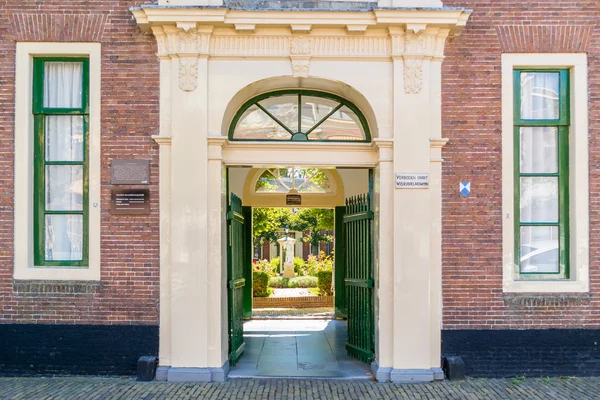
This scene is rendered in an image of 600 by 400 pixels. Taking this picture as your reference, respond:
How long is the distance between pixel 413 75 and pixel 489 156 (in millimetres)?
1453

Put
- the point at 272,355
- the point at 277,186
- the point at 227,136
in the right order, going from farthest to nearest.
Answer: the point at 277,186, the point at 272,355, the point at 227,136

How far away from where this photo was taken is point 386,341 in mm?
7406

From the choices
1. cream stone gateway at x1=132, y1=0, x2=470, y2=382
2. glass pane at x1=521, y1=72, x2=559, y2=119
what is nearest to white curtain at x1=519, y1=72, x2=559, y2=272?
glass pane at x1=521, y1=72, x2=559, y2=119

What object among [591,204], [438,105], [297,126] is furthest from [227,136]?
[591,204]

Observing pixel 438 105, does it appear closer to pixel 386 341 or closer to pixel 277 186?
pixel 386 341

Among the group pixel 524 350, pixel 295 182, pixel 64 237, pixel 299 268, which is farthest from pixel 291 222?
pixel 524 350

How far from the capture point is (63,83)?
25.5ft

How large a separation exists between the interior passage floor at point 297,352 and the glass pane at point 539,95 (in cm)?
415

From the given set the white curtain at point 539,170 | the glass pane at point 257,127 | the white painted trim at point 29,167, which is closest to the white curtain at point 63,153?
the white painted trim at point 29,167

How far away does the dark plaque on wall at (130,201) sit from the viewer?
24.6 ft

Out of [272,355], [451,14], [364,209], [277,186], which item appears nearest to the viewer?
[451,14]

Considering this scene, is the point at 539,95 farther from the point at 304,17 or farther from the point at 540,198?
the point at 304,17

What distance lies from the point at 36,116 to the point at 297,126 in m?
3.48

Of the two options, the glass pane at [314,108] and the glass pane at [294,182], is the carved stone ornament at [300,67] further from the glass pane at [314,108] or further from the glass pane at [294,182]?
the glass pane at [294,182]
